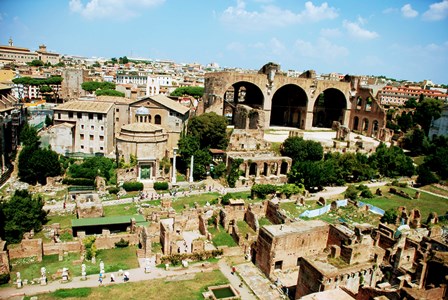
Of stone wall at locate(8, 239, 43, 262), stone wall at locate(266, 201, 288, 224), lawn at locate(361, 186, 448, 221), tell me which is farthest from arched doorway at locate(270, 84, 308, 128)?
stone wall at locate(8, 239, 43, 262)

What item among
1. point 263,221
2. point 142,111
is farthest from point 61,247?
point 142,111

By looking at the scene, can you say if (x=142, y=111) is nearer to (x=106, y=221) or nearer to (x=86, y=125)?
(x=86, y=125)

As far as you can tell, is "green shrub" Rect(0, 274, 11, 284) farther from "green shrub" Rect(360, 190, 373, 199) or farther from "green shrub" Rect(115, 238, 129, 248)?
"green shrub" Rect(360, 190, 373, 199)

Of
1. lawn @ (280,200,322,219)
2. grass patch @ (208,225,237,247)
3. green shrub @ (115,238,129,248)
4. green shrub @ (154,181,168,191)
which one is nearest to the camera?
green shrub @ (115,238,129,248)

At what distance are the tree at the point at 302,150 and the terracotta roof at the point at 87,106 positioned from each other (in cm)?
2335

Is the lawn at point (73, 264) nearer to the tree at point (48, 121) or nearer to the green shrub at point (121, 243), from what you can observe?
the green shrub at point (121, 243)

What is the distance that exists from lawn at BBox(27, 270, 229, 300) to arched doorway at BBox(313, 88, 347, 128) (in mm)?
53266

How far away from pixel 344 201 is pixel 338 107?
3767 centimetres

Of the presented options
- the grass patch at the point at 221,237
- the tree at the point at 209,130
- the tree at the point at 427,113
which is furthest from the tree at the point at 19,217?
the tree at the point at 427,113

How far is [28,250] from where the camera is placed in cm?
2417

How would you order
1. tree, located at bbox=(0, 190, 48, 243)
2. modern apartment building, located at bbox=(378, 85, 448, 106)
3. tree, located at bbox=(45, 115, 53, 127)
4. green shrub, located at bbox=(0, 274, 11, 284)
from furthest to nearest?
modern apartment building, located at bbox=(378, 85, 448, 106) → tree, located at bbox=(45, 115, 53, 127) → tree, located at bbox=(0, 190, 48, 243) → green shrub, located at bbox=(0, 274, 11, 284)

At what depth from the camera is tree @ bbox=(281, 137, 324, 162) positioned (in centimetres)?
4579

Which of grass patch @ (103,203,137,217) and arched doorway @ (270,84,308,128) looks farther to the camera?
arched doorway @ (270,84,308,128)

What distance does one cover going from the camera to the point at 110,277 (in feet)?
73.8
